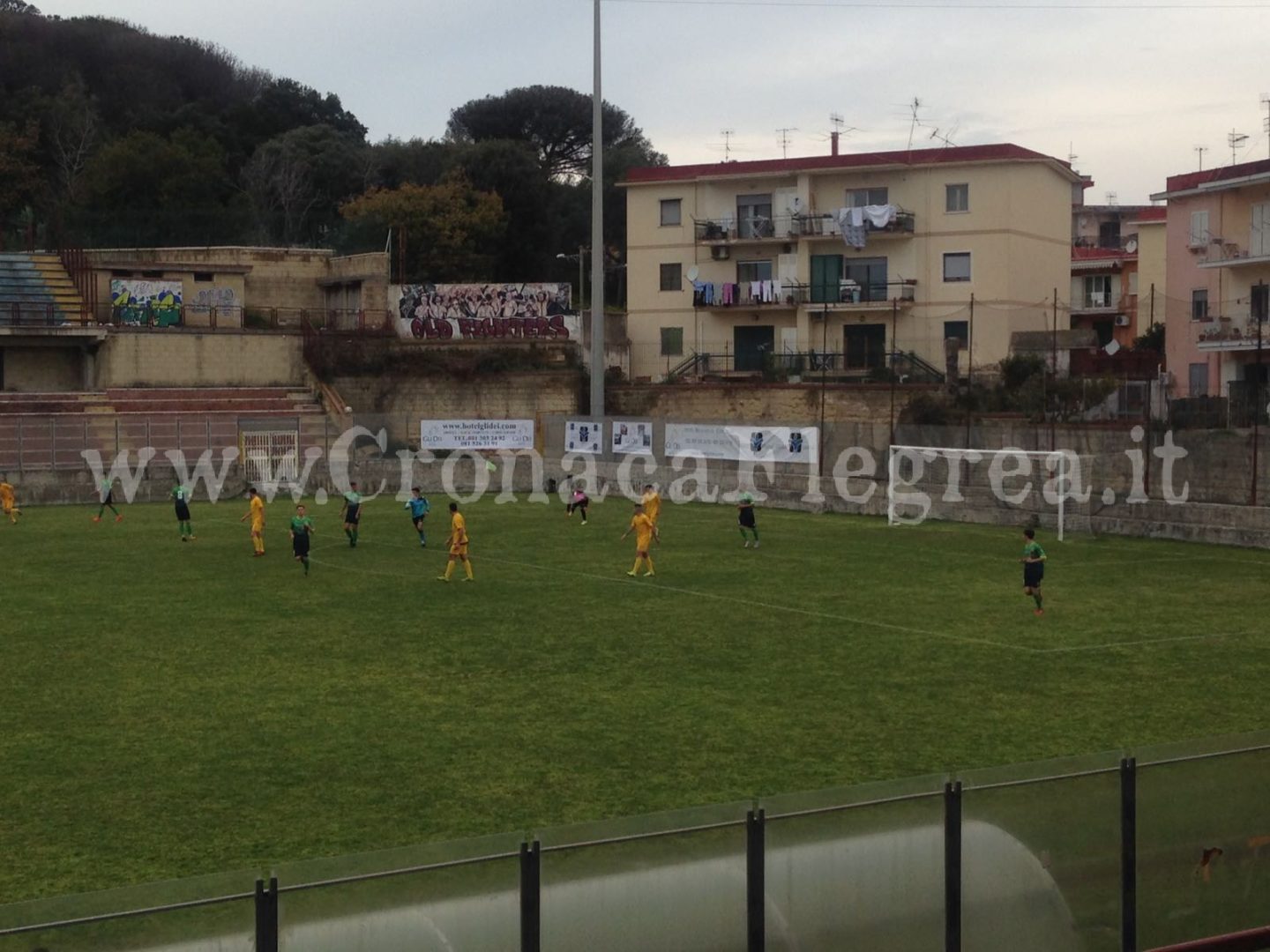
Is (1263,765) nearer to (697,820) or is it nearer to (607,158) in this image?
(697,820)

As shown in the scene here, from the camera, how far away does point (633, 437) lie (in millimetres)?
44219

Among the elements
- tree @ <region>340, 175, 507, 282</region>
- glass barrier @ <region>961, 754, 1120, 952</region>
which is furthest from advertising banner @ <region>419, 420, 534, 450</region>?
glass barrier @ <region>961, 754, 1120, 952</region>

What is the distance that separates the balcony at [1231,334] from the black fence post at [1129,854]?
35.9 meters

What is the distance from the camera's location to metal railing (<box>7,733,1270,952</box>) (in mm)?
6688

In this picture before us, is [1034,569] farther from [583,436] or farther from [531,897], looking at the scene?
[583,436]

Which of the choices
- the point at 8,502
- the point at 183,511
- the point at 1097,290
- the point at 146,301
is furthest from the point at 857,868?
the point at 1097,290

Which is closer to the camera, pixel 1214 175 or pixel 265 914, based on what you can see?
pixel 265 914

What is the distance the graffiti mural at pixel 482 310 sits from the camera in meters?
59.6

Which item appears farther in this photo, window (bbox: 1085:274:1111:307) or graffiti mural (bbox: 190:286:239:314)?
window (bbox: 1085:274:1111:307)

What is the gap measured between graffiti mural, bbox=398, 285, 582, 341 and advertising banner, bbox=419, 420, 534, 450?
43.1ft

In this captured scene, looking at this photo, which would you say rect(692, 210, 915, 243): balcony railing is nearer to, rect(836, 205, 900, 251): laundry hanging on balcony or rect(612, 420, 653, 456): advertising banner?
rect(836, 205, 900, 251): laundry hanging on balcony

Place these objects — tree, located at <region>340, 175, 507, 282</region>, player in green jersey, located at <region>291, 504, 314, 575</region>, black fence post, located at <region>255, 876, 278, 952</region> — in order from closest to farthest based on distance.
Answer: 1. black fence post, located at <region>255, 876, 278, 952</region>
2. player in green jersey, located at <region>291, 504, 314, 575</region>
3. tree, located at <region>340, 175, 507, 282</region>

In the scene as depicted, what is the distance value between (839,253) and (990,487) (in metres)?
24.0

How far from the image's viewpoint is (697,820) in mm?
7465
